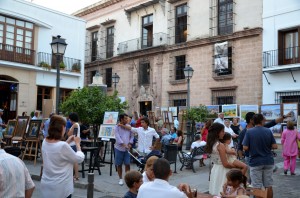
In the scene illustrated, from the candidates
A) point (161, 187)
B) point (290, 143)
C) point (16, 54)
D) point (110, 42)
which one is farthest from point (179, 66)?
point (161, 187)

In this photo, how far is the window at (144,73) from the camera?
28172mm

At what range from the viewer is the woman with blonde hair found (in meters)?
4.29

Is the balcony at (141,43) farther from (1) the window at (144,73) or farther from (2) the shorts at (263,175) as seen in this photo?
(2) the shorts at (263,175)

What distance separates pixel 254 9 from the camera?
21.8 metres

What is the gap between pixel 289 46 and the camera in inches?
792

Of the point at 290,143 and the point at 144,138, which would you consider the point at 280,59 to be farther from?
the point at 144,138

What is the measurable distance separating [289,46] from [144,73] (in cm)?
1173

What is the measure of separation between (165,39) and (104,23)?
25.9ft

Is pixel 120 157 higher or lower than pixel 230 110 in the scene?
lower

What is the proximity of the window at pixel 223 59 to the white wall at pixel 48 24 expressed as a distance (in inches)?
381

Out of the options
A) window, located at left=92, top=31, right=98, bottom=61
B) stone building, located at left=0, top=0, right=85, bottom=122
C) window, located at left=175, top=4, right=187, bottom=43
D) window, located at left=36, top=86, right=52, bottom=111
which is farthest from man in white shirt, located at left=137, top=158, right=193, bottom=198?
window, located at left=92, top=31, right=98, bottom=61

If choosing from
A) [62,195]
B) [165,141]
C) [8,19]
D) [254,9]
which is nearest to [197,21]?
[254,9]

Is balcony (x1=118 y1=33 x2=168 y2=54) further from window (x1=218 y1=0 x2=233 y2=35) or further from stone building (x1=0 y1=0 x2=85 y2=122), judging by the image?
stone building (x1=0 y1=0 x2=85 y2=122)

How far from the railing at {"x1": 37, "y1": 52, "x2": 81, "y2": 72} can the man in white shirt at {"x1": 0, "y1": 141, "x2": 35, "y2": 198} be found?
69.0ft
